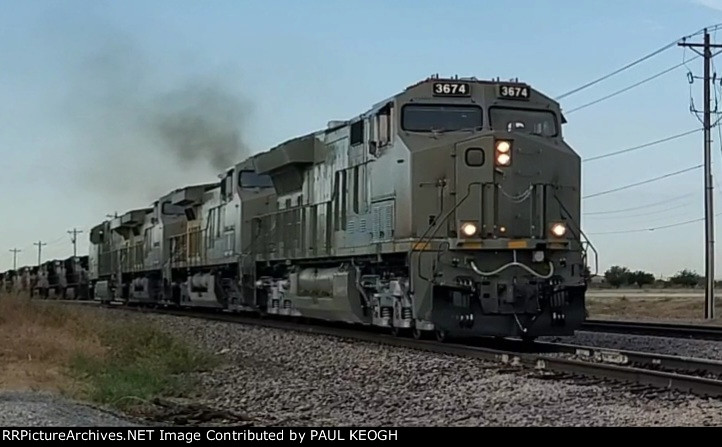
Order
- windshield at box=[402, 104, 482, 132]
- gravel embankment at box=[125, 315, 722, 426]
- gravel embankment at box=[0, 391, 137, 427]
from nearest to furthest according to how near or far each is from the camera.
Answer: gravel embankment at box=[0, 391, 137, 427] → gravel embankment at box=[125, 315, 722, 426] → windshield at box=[402, 104, 482, 132]

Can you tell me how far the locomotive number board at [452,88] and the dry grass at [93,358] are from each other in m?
4.84

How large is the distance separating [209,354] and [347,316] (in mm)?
3174

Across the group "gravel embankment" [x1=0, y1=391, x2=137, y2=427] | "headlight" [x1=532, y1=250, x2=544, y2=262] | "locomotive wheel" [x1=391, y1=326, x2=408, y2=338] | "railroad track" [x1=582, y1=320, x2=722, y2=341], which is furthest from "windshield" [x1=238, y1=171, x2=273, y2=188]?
"gravel embankment" [x1=0, y1=391, x2=137, y2=427]

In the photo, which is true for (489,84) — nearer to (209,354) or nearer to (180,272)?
(209,354)

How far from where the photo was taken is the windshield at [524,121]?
1389cm

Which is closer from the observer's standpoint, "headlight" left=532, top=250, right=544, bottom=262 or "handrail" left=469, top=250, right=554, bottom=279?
"handrail" left=469, top=250, right=554, bottom=279

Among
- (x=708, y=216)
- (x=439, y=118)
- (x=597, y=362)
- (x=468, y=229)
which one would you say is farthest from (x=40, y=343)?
(x=708, y=216)

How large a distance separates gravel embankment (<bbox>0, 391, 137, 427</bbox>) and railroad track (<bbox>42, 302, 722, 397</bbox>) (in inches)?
183

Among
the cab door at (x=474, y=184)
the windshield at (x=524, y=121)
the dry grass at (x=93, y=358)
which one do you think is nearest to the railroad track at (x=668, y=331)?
the windshield at (x=524, y=121)

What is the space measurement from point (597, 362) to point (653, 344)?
390 cm

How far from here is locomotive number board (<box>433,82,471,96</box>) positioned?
13.9 m

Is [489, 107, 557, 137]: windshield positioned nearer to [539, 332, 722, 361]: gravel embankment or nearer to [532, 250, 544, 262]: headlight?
[532, 250, 544, 262]: headlight
